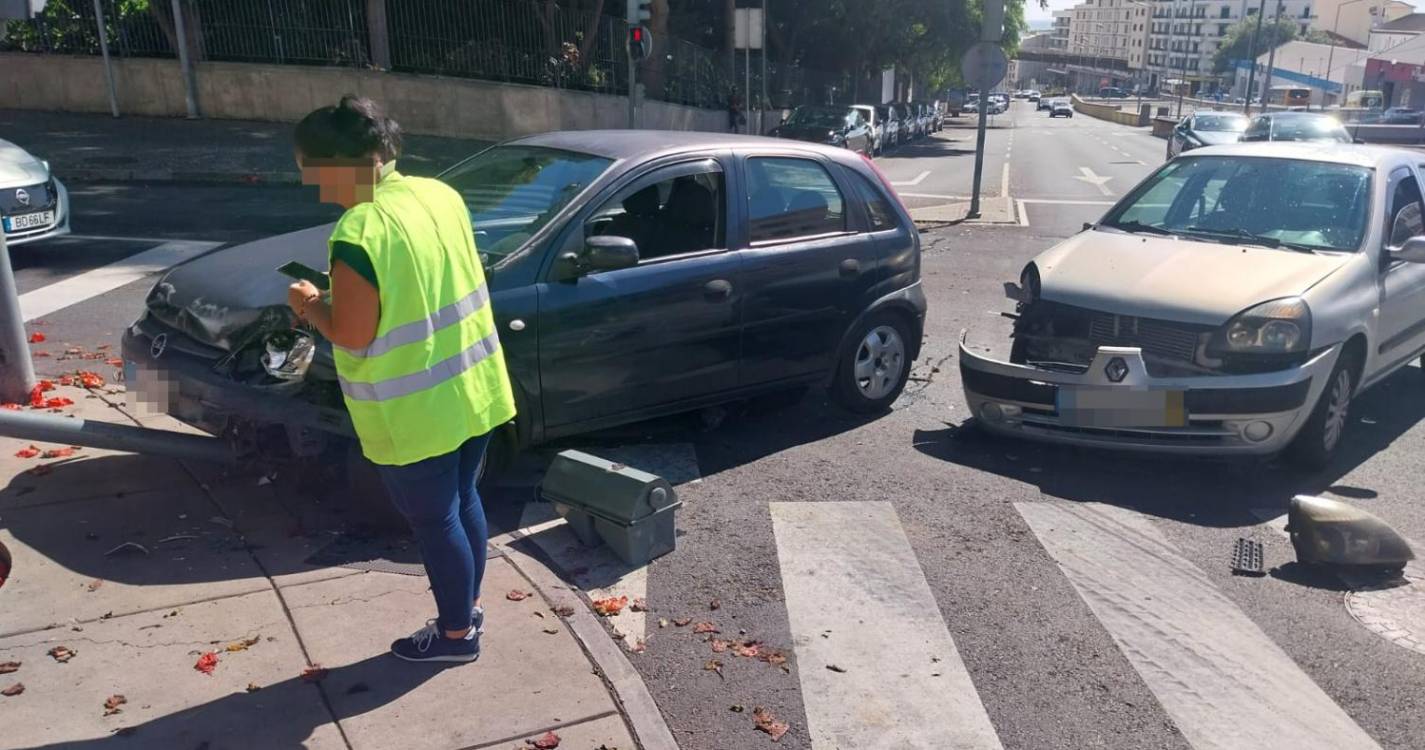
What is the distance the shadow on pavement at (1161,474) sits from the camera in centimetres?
574

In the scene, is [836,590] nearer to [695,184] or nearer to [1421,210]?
[695,184]

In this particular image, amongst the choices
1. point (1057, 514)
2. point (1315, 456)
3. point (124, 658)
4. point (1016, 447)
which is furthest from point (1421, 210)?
point (124, 658)

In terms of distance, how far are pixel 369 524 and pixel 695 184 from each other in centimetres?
248

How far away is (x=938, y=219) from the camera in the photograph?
17016mm

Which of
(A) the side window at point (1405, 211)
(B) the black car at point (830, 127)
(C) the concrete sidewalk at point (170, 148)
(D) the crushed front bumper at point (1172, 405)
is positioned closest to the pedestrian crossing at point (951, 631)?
(D) the crushed front bumper at point (1172, 405)

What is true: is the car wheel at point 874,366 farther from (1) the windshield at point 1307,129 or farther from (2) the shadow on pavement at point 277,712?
(1) the windshield at point 1307,129

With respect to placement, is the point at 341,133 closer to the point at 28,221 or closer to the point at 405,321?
the point at 405,321

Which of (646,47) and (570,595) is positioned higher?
(646,47)

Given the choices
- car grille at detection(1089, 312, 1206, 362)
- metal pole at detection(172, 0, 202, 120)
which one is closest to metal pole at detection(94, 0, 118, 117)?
metal pole at detection(172, 0, 202, 120)

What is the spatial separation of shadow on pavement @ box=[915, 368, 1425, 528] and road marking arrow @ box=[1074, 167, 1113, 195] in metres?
17.0

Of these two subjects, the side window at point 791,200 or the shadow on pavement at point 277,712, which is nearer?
the shadow on pavement at point 277,712

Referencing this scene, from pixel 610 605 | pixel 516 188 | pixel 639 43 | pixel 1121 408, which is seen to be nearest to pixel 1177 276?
pixel 1121 408

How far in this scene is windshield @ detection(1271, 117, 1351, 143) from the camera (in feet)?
72.9

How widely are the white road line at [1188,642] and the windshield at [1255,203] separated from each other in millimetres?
2258
